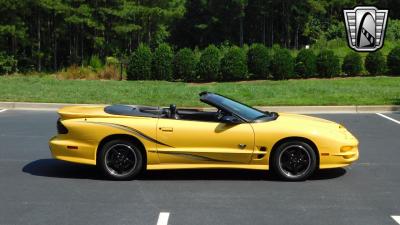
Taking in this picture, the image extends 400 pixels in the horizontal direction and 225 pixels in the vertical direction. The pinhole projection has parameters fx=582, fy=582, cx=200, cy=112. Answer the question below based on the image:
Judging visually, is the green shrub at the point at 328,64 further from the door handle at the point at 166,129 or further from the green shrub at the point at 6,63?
the green shrub at the point at 6,63

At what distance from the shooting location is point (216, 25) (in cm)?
6575

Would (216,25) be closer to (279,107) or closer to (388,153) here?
(279,107)

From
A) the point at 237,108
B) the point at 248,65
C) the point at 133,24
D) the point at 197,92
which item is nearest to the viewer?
the point at 237,108

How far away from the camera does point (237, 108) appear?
26.5 ft

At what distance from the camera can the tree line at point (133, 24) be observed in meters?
38.6

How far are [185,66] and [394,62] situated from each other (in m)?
9.08

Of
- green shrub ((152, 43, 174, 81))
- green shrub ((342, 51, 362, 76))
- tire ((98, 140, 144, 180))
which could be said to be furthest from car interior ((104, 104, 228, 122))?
green shrub ((342, 51, 362, 76))

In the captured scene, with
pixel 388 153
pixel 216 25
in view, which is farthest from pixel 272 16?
pixel 388 153

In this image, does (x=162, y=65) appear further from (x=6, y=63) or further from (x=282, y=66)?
(x=6, y=63)

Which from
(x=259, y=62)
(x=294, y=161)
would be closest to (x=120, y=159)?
(x=294, y=161)

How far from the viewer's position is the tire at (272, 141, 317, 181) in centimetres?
756

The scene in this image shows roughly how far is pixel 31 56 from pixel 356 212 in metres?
38.7

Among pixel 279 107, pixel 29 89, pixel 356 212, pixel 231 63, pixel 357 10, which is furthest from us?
pixel 357 10

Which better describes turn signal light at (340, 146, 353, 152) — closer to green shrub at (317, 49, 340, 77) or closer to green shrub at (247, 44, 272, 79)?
green shrub at (247, 44, 272, 79)
